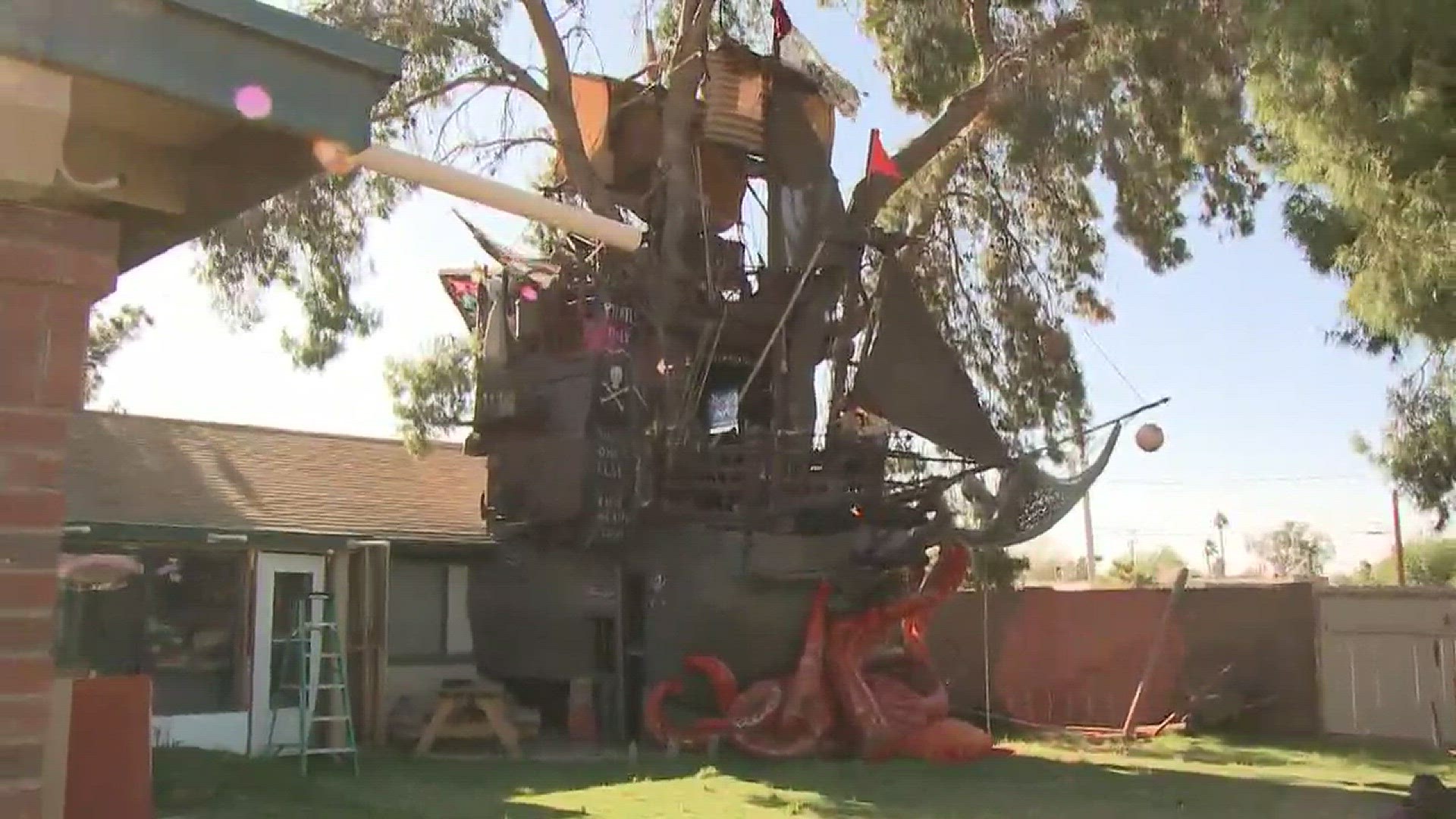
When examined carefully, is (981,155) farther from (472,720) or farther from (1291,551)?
(1291,551)

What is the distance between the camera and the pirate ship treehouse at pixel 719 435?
54.1 feet

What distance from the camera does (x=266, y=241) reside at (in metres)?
16.8

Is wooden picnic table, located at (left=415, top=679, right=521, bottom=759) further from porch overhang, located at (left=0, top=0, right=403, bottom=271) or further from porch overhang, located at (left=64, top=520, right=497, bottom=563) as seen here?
porch overhang, located at (left=0, top=0, right=403, bottom=271)

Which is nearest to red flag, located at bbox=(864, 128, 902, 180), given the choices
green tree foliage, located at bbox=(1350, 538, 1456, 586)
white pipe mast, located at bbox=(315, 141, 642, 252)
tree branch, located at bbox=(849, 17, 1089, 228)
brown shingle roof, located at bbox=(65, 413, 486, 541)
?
tree branch, located at bbox=(849, 17, 1089, 228)

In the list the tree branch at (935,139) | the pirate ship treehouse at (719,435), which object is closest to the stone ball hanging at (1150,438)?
the pirate ship treehouse at (719,435)

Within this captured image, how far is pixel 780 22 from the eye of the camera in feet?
64.2

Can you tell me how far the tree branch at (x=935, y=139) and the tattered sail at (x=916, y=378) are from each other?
1.39m

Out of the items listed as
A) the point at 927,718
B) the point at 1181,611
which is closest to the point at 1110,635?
the point at 1181,611

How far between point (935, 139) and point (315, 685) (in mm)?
10464

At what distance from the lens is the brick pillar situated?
2.45 m

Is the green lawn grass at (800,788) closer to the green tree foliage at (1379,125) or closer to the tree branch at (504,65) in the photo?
the green tree foliage at (1379,125)

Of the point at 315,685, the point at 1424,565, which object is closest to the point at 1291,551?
the point at 1424,565

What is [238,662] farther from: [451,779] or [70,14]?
[70,14]

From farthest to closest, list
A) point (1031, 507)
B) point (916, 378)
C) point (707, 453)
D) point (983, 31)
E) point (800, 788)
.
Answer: point (916, 378), point (707, 453), point (983, 31), point (1031, 507), point (800, 788)
